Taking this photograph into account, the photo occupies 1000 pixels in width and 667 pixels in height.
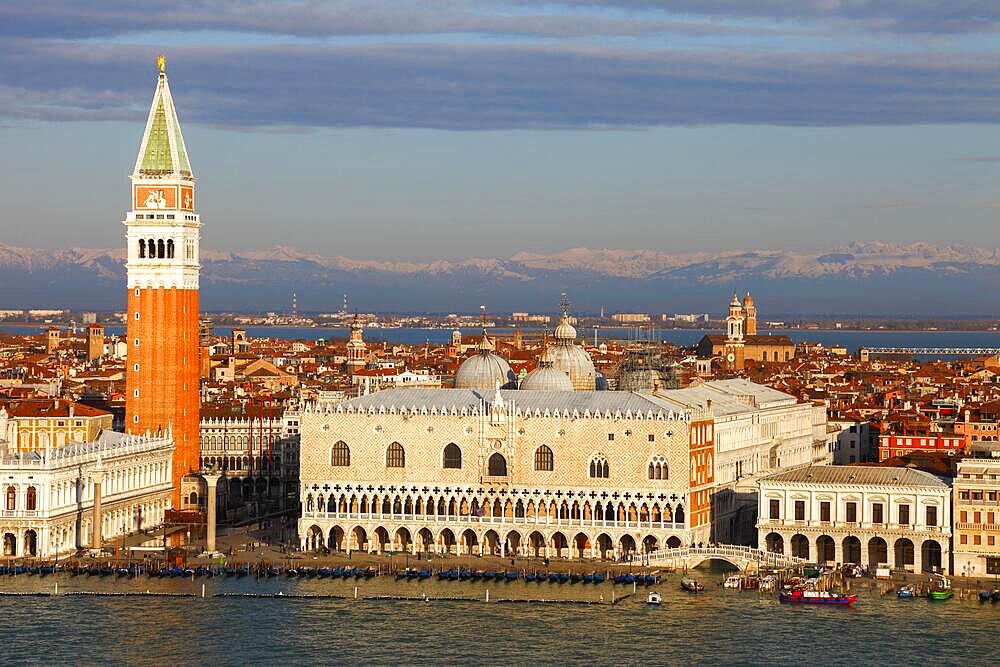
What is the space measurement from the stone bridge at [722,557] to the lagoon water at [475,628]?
145cm

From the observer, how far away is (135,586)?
5606cm

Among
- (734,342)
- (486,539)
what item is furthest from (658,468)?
(734,342)

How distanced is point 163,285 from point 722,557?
19337mm

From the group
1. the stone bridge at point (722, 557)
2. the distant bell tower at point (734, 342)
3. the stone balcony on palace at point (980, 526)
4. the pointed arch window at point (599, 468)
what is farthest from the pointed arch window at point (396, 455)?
the distant bell tower at point (734, 342)

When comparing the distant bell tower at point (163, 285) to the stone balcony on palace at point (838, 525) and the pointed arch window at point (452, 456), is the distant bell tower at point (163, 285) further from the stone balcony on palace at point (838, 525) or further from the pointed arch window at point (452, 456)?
the stone balcony on palace at point (838, 525)

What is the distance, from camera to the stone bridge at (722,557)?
57.2 meters

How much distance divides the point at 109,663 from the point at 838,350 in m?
148

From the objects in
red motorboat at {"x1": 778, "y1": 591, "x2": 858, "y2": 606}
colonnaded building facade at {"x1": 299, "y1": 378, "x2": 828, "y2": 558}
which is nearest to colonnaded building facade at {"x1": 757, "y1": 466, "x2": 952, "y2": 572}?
colonnaded building facade at {"x1": 299, "y1": 378, "x2": 828, "y2": 558}

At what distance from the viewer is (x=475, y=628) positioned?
166 ft

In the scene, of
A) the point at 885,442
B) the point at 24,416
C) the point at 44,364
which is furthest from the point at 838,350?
the point at 24,416

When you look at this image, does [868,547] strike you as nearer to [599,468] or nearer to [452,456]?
[599,468]

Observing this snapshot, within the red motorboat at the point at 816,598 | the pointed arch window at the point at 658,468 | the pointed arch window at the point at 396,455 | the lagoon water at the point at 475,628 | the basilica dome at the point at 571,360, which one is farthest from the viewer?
the basilica dome at the point at 571,360

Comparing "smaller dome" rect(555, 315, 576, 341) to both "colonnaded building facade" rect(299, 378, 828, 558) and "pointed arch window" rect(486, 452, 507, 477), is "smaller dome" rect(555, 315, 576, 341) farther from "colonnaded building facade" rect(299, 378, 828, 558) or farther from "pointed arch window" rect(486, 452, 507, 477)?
"pointed arch window" rect(486, 452, 507, 477)

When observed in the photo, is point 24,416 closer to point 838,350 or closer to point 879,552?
point 879,552
